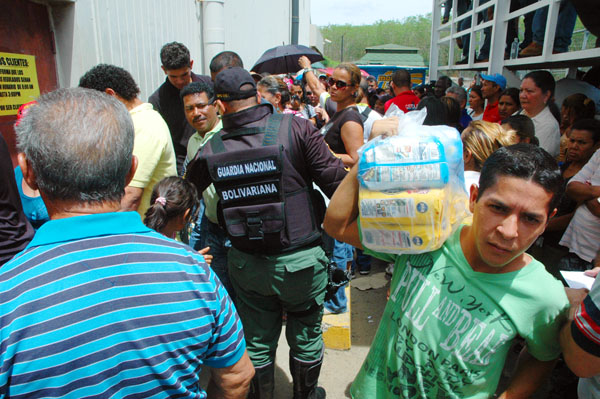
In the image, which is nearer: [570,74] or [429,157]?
[429,157]

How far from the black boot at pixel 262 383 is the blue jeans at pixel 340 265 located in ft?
3.26

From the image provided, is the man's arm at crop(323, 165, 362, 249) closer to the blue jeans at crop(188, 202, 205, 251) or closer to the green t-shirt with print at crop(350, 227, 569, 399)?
the green t-shirt with print at crop(350, 227, 569, 399)

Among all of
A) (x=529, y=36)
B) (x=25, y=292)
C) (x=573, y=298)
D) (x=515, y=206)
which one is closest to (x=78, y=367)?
(x=25, y=292)

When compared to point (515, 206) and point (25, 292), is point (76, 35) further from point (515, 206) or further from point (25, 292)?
point (515, 206)

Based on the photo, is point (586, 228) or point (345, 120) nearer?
point (586, 228)

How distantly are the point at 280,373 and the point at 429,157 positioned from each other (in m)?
2.40

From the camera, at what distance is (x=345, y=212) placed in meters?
1.43

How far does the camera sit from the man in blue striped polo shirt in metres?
0.90

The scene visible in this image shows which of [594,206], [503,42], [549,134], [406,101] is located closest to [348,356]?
[594,206]

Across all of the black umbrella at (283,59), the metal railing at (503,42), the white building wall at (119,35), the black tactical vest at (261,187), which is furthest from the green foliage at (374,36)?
the black tactical vest at (261,187)

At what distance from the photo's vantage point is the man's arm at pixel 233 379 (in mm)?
1265

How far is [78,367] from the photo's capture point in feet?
3.03

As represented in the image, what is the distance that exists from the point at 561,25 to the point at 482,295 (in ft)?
16.8

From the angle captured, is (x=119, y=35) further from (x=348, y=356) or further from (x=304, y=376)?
(x=348, y=356)
